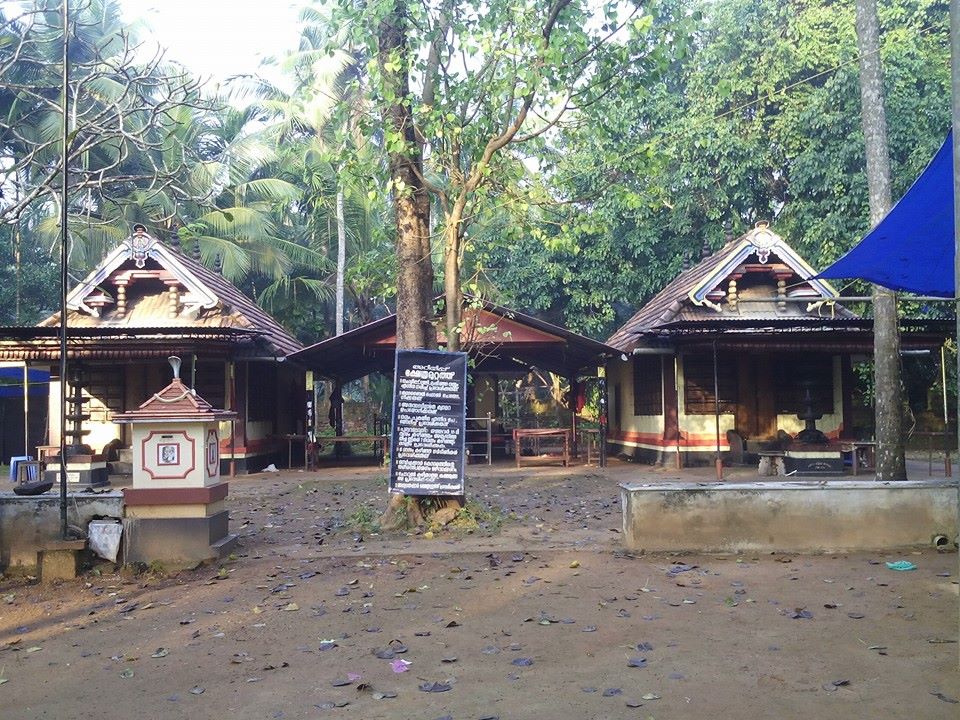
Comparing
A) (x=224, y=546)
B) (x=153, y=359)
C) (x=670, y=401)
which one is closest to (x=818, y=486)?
(x=224, y=546)

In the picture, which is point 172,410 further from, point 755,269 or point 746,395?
point 746,395

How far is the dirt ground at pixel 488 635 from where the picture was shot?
5.18 metres

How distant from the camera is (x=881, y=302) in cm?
1122

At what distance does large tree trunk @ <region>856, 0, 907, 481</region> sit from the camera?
11047mm

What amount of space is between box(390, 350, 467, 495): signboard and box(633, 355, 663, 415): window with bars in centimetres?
1061

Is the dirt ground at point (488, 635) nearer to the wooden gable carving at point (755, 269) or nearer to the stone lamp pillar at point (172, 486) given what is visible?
the stone lamp pillar at point (172, 486)

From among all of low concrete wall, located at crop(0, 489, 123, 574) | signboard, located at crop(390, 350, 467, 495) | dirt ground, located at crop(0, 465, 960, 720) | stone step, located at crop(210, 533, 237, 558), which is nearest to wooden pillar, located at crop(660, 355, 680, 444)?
signboard, located at crop(390, 350, 467, 495)

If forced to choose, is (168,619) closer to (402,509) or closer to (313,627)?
(313,627)

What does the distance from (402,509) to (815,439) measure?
9.73 m

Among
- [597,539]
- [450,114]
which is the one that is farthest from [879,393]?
[450,114]

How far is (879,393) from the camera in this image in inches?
447

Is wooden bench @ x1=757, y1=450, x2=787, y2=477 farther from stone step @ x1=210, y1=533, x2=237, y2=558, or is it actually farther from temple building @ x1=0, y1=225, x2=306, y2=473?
stone step @ x1=210, y1=533, x2=237, y2=558

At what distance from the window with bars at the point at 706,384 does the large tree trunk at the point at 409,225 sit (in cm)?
980

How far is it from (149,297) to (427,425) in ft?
39.5
